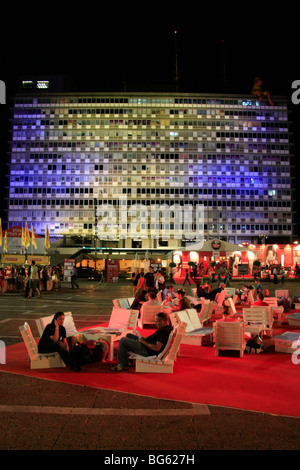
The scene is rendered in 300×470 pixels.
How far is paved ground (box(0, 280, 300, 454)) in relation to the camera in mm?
3607

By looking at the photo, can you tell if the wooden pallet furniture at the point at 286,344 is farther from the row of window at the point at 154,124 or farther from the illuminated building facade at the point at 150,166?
the row of window at the point at 154,124

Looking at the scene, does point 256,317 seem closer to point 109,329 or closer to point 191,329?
point 191,329

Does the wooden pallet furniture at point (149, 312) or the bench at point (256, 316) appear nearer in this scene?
the bench at point (256, 316)

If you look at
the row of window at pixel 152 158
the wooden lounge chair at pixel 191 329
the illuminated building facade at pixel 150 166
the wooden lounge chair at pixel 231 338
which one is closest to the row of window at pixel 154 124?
the illuminated building facade at pixel 150 166

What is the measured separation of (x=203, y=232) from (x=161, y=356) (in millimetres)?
72190

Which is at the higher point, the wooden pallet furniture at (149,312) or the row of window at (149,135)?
the row of window at (149,135)

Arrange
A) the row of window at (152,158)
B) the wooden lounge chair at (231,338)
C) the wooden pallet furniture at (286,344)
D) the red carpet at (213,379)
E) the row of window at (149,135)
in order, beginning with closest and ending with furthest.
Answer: the red carpet at (213,379) < the wooden lounge chair at (231,338) < the wooden pallet furniture at (286,344) < the row of window at (152,158) < the row of window at (149,135)

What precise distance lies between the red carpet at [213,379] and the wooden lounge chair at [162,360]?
5.3 inches

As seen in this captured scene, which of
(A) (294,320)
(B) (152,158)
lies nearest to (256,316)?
(A) (294,320)

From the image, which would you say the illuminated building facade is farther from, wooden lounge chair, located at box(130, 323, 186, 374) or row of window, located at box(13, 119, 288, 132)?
wooden lounge chair, located at box(130, 323, 186, 374)

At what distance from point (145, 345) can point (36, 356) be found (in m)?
1.91

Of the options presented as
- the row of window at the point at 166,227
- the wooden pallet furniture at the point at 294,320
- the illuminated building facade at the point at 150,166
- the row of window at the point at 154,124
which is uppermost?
the row of window at the point at 154,124

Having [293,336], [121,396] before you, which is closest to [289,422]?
[121,396]

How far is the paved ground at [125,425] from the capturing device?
361 cm
